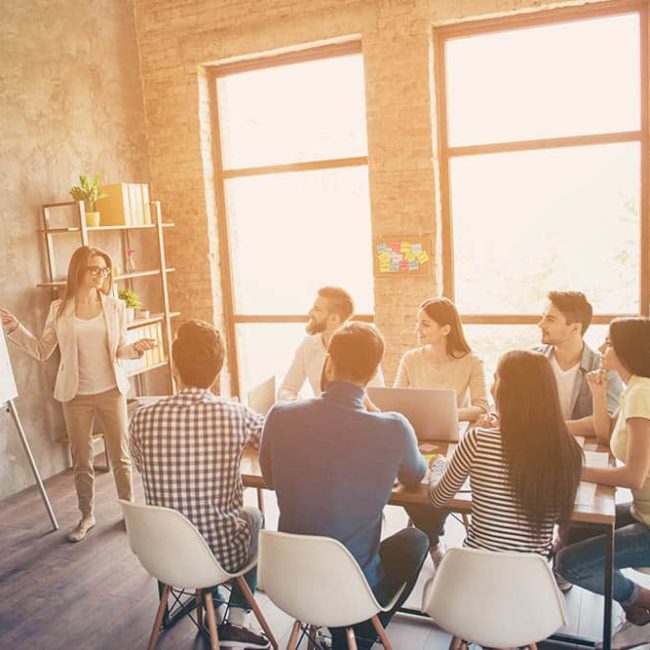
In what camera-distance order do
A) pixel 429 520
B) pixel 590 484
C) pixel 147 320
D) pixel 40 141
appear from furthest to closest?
pixel 147 320
pixel 40 141
pixel 429 520
pixel 590 484

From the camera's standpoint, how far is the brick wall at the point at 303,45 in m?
5.59

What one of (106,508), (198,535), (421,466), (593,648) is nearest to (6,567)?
(106,508)

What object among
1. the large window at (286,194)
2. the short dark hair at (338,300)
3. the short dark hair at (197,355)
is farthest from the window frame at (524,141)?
the short dark hair at (197,355)

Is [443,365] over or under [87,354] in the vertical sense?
under

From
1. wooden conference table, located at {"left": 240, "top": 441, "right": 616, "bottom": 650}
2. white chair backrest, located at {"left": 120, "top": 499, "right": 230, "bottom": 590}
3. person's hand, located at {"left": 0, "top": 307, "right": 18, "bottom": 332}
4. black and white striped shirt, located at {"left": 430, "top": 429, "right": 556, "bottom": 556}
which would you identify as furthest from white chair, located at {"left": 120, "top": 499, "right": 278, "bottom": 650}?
person's hand, located at {"left": 0, "top": 307, "right": 18, "bottom": 332}

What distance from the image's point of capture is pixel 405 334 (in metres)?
5.93

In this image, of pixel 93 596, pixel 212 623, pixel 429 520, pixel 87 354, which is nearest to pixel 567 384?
pixel 429 520

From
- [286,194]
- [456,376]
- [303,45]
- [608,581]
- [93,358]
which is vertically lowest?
[608,581]

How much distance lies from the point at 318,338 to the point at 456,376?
854 mm

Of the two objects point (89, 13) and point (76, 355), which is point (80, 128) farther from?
point (76, 355)

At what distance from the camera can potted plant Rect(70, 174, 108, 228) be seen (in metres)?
5.60

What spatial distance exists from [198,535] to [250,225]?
179 inches

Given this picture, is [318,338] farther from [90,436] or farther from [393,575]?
[393,575]

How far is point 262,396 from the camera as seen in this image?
3.66m
